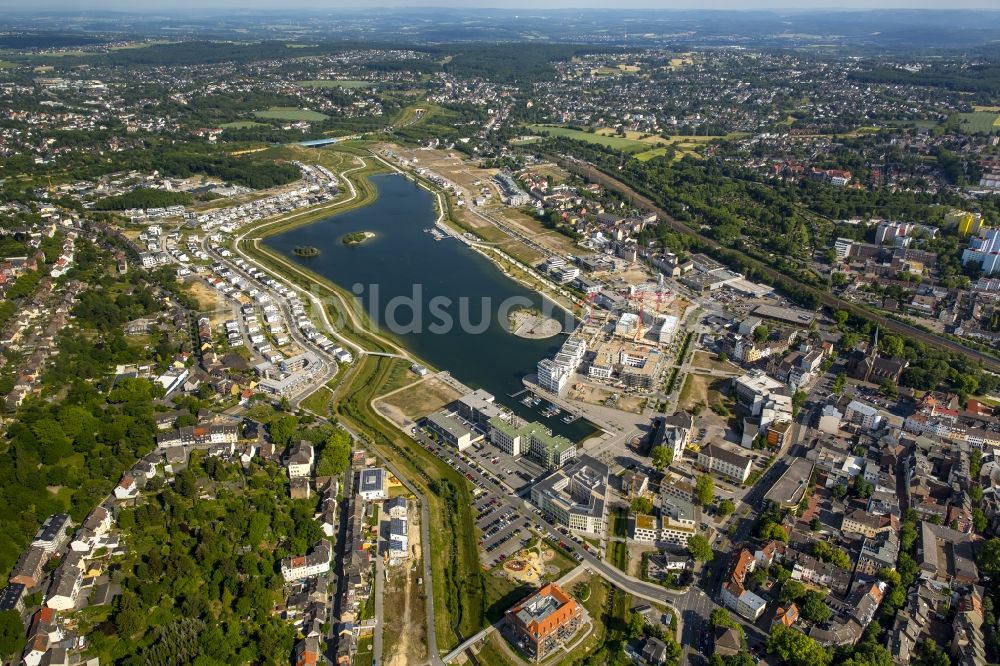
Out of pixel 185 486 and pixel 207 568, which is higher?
pixel 185 486

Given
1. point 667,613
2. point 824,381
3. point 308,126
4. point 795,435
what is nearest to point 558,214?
point 824,381

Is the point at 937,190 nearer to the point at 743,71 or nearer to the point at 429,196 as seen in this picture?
the point at 429,196

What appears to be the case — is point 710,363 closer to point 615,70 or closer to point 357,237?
point 357,237

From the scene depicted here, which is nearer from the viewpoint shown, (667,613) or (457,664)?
(457,664)

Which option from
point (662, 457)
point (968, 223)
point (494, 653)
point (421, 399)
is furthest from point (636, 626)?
point (968, 223)

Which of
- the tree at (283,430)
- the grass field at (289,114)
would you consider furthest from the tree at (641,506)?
the grass field at (289,114)

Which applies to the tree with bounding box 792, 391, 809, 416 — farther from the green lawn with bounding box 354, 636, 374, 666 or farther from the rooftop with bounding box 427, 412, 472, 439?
the green lawn with bounding box 354, 636, 374, 666

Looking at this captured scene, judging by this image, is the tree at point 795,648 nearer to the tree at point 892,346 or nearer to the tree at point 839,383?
the tree at point 839,383
